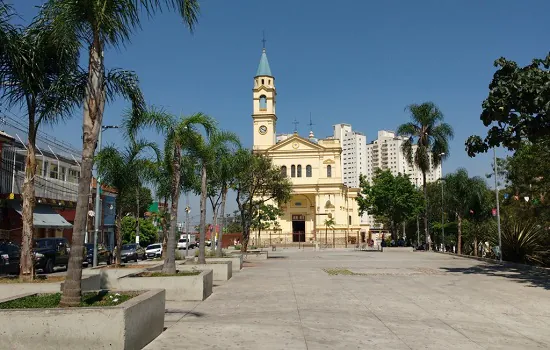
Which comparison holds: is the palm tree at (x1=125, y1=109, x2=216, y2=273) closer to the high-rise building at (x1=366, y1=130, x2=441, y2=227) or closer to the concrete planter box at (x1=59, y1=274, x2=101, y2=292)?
the concrete planter box at (x1=59, y1=274, x2=101, y2=292)

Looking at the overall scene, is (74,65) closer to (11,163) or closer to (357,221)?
(11,163)

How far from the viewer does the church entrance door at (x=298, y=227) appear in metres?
A: 74.8

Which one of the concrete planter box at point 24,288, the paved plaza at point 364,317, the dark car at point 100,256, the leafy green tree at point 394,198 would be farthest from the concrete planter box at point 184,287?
the leafy green tree at point 394,198

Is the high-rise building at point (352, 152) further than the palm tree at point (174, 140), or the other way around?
the high-rise building at point (352, 152)

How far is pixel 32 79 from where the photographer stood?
468 inches

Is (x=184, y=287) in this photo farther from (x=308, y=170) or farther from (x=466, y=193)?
(x=308, y=170)

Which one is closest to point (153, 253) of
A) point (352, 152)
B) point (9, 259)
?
point (9, 259)

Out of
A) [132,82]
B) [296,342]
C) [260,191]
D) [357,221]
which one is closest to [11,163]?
[260,191]

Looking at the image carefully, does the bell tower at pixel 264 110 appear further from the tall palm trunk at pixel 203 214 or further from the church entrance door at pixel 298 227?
the tall palm trunk at pixel 203 214

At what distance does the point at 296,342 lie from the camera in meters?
7.71

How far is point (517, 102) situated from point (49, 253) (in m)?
20.0

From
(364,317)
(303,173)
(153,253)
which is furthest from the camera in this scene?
(303,173)

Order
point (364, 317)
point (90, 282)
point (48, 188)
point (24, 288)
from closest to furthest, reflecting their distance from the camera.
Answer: point (364, 317) → point (24, 288) → point (90, 282) → point (48, 188)

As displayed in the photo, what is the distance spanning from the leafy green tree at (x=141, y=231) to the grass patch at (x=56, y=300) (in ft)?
177
